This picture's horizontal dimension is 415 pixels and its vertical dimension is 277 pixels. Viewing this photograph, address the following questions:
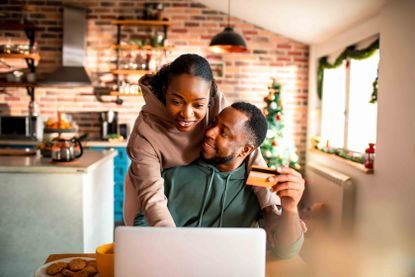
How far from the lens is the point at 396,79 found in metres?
3.31

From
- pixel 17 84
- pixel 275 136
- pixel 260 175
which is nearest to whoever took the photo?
pixel 260 175

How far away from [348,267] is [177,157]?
106 inches

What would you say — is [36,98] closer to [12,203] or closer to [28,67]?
[28,67]

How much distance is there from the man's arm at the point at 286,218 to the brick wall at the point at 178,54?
442 cm

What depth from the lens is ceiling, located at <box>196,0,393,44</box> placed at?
3762 millimetres

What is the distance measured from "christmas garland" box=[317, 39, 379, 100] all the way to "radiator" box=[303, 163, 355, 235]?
86 centimetres

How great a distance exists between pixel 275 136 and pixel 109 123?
6.61 ft

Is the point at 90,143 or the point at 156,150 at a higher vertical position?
the point at 156,150

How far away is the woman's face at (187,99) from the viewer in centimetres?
129

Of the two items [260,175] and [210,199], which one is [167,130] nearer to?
[210,199]

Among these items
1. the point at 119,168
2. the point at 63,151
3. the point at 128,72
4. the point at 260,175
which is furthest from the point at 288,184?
the point at 128,72

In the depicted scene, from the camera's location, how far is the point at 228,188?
4.92ft

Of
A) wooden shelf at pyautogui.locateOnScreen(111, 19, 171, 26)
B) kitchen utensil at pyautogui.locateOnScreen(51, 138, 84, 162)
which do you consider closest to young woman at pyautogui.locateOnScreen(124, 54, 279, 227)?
kitchen utensil at pyautogui.locateOnScreen(51, 138, 84, 162)

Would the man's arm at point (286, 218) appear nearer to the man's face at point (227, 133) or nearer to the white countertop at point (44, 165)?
the man's face at point (227, 133)
